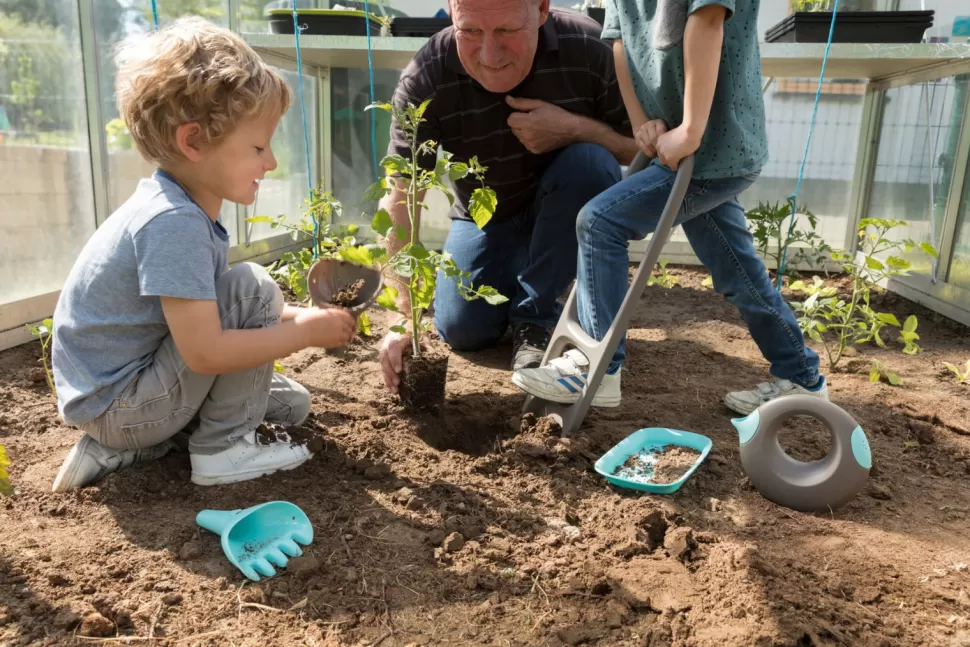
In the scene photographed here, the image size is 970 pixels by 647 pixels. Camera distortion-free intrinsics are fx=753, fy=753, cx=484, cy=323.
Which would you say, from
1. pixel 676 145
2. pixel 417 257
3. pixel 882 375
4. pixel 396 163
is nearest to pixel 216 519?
pixel 417 257

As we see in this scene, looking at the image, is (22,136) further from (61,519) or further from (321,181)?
(321,181)

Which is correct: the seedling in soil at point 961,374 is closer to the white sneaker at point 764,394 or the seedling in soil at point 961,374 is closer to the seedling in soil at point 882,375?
the seedling in soil at point 882,375

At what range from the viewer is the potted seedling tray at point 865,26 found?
368 cm

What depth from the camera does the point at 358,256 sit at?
1.80m

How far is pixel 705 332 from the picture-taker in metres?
3.25

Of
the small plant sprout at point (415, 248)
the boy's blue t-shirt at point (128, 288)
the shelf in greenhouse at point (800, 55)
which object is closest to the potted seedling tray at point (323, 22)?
the shelf in greenhouse at point (800, 55)

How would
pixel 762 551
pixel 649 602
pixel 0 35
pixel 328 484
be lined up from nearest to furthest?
pixel 649 602
pixel 762 551
pixel 328 484
pixel 0 35

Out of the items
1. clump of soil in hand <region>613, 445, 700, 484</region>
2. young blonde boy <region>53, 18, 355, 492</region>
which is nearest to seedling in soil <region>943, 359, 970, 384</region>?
clump of soil in hand <region>613, 445, 700, 484</region>

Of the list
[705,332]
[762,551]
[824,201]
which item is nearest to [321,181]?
[705,332]

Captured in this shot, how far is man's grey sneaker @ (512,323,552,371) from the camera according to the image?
2.58 metres

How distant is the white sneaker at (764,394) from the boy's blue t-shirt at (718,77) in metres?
0.67

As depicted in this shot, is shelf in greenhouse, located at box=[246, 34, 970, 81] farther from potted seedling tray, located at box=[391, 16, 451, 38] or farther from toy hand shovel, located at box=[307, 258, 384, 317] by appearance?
toy hand shovel, located at box=[307, 258, 384, 317]

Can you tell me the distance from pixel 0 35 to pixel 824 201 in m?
4.34

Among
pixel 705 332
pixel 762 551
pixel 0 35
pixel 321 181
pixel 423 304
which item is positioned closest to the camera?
pixel 762 551
